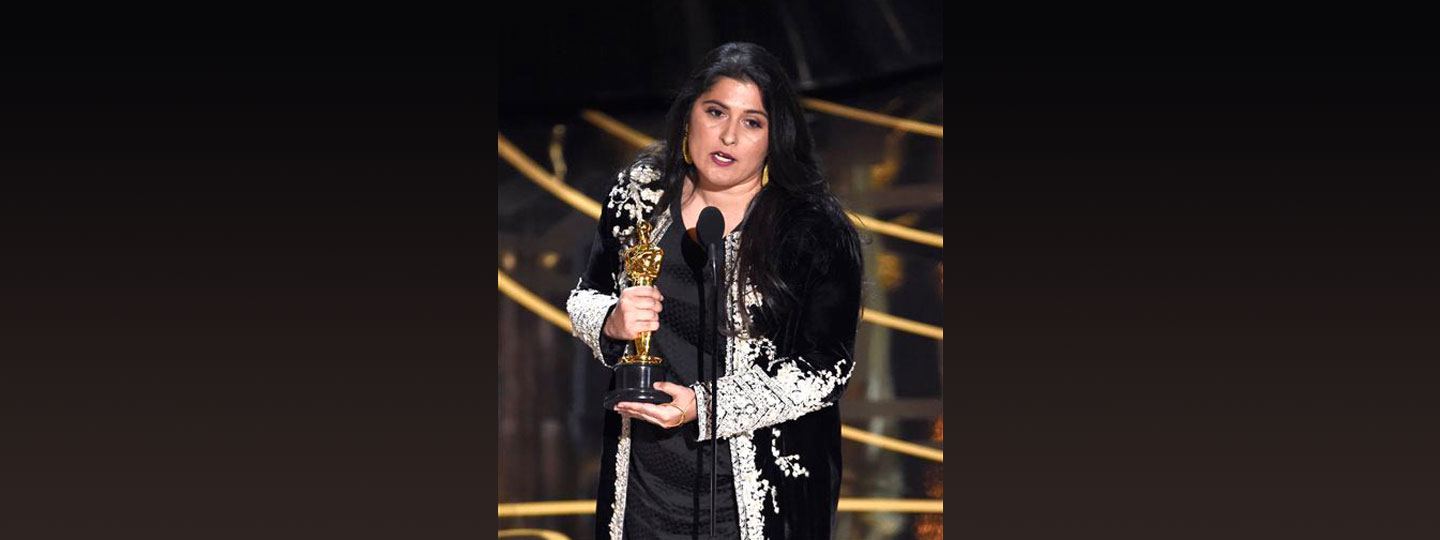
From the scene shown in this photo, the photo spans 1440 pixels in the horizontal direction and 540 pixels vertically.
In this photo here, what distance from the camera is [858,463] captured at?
3.10m

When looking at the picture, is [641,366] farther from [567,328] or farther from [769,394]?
[567,328]

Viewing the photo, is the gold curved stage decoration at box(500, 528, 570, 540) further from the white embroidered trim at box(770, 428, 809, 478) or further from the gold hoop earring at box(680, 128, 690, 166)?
the gold hoop earring at box(680, 128, 690, 166)

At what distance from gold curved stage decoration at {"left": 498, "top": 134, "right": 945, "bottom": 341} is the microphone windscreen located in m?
0.68

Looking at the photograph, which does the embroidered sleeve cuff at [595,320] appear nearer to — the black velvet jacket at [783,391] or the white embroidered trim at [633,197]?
the black velvet jacket at [783,391]

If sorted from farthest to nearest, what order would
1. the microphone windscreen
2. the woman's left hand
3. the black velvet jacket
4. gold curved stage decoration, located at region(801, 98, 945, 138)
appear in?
gold curved stage decoration, located at region(801, 98, 945, 138) → the black velvet jacket → the woman's left hand → the microphone windscreen

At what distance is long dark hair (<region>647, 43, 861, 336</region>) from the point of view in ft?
8.90

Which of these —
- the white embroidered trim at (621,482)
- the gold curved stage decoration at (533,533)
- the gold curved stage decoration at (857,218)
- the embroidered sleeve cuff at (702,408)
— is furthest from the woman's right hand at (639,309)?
the gold curved stage decoration at (533,533)

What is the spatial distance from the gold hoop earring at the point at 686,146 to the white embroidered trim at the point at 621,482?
430mm

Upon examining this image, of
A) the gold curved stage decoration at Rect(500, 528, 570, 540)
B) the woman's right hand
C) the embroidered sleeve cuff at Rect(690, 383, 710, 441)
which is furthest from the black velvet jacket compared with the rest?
the gold curved stage decoration at Rect(500, 528, 570, 540)

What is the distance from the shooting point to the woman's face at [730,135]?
2777 mm
